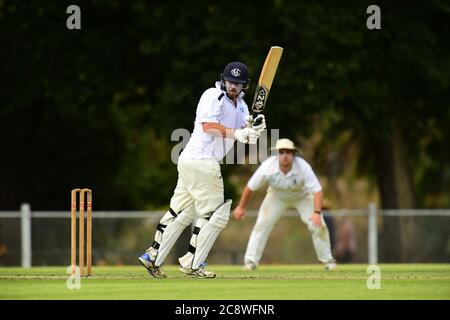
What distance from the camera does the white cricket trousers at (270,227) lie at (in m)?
14.5

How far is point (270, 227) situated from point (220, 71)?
24.6 ft

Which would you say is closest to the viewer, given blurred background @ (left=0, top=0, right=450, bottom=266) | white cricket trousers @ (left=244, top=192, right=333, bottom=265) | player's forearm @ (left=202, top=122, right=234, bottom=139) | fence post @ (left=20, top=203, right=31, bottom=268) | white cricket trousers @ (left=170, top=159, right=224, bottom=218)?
player's forearm @ (left=202, top=122, right=234, bottom=139)

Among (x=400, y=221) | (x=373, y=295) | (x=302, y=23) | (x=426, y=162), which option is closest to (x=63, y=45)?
(x=302, y=23)

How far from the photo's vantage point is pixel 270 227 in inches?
580

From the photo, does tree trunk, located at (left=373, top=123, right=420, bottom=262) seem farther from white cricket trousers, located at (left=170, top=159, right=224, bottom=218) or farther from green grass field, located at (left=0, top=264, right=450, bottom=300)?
white cricket trousers, located at (left=170, top=159, right=224, bottom=218)

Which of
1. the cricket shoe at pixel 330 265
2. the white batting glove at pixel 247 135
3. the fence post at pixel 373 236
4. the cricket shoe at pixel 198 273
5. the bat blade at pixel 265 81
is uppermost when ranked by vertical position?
the bat blade at pixel 265 81

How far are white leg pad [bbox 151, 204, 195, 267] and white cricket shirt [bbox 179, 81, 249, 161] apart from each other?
0.54 metres

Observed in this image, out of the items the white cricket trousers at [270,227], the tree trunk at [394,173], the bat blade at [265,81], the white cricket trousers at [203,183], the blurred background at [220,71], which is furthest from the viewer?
the tree trunk at [394,173]

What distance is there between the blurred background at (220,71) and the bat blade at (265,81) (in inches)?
361

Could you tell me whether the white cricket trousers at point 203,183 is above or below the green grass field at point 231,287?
above

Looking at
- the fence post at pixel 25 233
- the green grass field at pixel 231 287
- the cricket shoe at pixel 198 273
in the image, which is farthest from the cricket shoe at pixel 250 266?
the fence post at pixel 25 233

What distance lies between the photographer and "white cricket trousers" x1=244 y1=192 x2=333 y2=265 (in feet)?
47.7

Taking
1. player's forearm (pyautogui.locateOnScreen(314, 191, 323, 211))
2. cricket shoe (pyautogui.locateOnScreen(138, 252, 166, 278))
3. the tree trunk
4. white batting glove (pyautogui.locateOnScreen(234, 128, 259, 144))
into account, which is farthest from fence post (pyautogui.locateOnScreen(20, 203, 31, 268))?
white batting glove (pyautogui.locateOnScreen(234, 128, 259, 144))

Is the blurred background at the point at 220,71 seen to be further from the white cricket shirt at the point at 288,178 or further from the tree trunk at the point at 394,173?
the white cricket shirt at the point at 288,178
